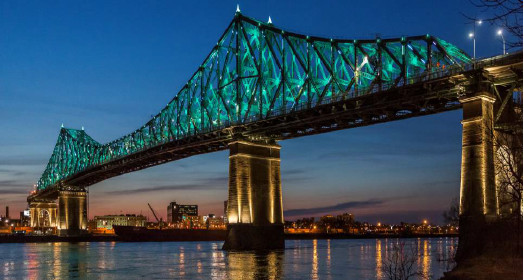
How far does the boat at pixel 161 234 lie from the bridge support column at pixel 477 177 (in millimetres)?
115082

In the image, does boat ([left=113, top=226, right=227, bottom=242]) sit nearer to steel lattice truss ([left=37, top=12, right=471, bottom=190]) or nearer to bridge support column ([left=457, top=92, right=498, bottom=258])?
steel lattice truss ([left=37, top=12, right=471, bottom=190])

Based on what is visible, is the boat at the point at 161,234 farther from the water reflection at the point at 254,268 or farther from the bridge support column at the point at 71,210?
the water reflection at the point at 254,268

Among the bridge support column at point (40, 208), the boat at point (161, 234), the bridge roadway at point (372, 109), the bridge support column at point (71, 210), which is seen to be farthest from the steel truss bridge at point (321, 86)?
the bridge support column at point (40, 208)

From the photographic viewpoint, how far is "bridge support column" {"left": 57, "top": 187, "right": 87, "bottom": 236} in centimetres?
12438

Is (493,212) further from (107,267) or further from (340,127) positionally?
(107,267)

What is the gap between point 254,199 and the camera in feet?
204

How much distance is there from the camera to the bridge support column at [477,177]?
129 feet

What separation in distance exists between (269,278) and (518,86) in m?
21.1

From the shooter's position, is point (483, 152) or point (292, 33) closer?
point (483, 152)

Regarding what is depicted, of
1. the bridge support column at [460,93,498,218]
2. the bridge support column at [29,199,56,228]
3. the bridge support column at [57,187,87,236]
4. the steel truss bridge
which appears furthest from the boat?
the bridge support column at [460,93,498,218]

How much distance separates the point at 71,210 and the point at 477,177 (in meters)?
99.8

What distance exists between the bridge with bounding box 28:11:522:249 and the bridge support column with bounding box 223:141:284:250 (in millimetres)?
100

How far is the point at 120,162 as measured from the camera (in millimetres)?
100188

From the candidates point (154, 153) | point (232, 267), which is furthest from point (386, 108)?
point (154, 153)
